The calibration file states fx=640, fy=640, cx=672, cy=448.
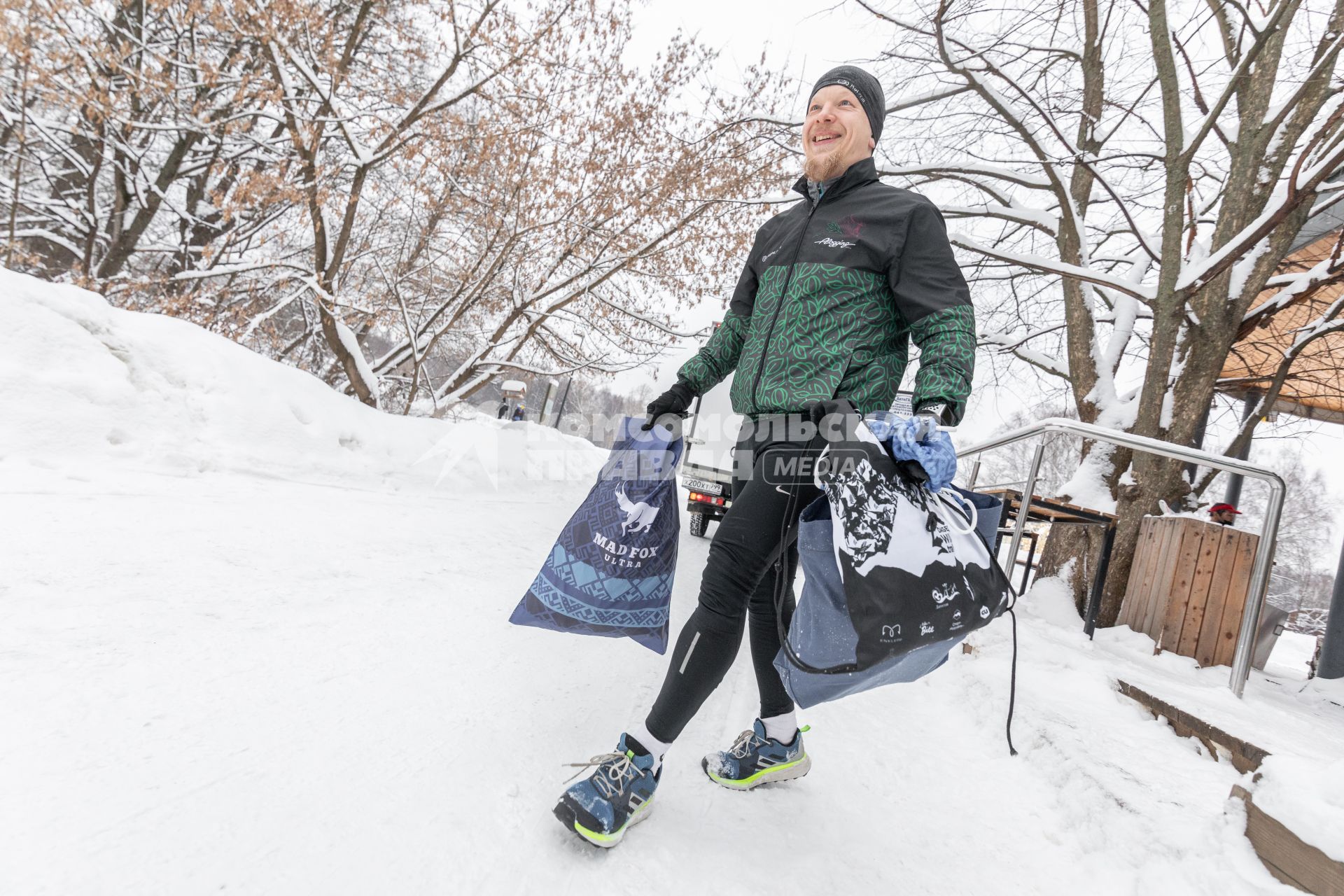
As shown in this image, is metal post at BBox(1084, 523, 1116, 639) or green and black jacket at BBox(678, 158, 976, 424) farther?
metal post at BBox(1084, 523, 1116, 639)

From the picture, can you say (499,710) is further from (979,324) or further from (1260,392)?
(1260,392)

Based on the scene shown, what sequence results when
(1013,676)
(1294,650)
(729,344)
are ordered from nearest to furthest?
(1013,676), (729,344), (1294,650)

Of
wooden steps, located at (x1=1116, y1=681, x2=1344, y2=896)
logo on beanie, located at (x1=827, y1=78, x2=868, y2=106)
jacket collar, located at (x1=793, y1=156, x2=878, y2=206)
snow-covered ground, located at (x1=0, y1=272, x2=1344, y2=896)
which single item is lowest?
snow-covered ground, located at (x1=0, y1=272, x2=1344, y2=896)

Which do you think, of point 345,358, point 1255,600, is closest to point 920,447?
point 1255,600

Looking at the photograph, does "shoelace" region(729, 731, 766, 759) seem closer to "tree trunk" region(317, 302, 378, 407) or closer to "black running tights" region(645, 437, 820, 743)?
"black running tights" region(645, 437, 820, 743)

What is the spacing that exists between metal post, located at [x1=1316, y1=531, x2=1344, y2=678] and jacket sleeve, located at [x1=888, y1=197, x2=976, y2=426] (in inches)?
271

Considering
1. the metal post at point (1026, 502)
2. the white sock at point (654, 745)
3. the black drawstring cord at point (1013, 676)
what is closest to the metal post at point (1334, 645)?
the metal post at point (1026, 502)

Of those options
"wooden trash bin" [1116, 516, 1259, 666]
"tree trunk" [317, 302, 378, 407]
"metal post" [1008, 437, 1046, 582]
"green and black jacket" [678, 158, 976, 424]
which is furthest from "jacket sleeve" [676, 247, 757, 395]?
"tree trunk" [317, 302, 378, 407]

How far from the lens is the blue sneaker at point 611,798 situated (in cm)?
130

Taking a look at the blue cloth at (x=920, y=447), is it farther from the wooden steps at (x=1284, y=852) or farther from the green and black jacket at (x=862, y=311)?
the wooden steps at (x=1284, y=852)

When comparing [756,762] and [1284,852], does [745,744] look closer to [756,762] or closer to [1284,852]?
[756,762]

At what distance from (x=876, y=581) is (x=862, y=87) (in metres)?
1.40

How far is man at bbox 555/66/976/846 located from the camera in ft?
4.89

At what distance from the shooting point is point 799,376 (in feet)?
5.26
